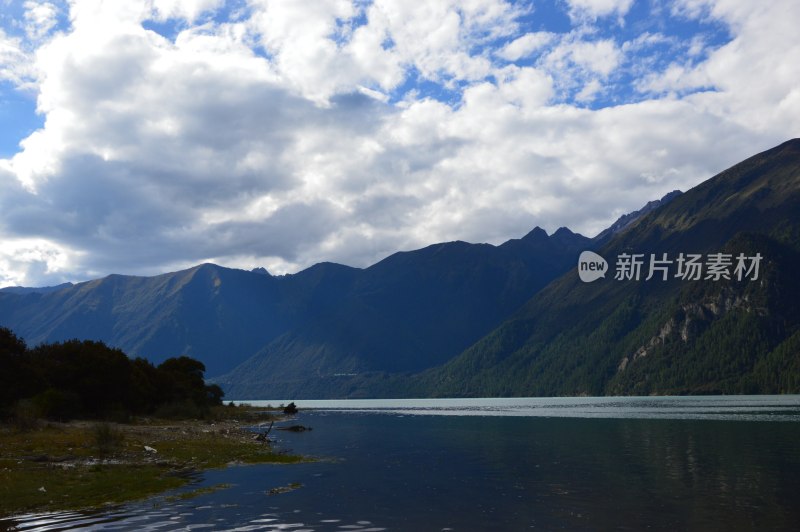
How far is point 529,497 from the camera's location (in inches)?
1628

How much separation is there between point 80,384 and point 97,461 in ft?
187

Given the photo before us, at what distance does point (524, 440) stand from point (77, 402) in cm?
6706

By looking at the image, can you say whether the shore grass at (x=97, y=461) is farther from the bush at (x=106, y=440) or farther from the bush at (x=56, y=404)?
the bush at (x=56, y=404)

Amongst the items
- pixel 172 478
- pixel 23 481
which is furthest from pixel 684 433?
pixel 23 481

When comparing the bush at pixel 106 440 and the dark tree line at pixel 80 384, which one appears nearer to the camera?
the bush at pixel 106 440

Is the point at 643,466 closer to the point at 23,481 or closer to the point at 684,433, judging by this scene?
the point at 684,433

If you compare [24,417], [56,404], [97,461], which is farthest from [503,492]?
[56,404]

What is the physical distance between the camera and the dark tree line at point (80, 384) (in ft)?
292

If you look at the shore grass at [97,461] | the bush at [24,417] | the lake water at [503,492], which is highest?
the bush at [24,417]

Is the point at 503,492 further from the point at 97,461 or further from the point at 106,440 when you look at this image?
the point at 106,440

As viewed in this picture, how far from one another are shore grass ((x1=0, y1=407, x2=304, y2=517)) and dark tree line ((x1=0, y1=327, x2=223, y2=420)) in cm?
980

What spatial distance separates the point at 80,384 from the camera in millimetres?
106062

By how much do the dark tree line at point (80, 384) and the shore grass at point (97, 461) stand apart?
32.2ft

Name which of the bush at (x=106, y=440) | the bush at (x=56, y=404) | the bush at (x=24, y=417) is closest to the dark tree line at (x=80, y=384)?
the bush at (x=56, y=404)
